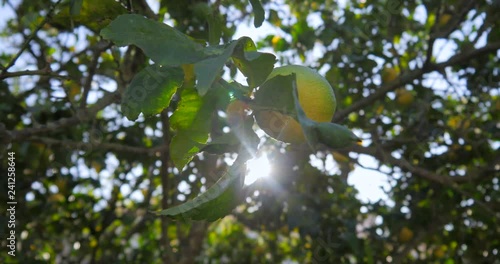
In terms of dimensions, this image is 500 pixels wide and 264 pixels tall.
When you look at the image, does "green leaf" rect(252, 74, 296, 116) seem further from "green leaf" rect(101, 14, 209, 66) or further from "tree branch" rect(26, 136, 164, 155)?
"tree branch" rect(26, 136, 164, 155)

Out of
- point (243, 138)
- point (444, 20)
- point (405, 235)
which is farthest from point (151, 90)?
point (444, 20)

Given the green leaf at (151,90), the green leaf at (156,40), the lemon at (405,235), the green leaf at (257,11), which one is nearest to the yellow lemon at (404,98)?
the lemon at (405,235)

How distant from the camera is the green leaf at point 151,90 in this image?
834mm

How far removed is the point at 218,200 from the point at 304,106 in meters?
0.22

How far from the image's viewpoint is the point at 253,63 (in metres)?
0.73

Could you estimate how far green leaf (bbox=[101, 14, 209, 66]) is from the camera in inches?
26.9

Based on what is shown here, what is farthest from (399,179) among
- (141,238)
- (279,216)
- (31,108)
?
(141,238)

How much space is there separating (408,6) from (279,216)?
1246 millimetres

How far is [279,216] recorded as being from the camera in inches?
111

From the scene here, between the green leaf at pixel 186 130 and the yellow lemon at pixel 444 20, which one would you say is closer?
the green leaf at pixel 186 130

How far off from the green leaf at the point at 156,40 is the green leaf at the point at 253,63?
5cm

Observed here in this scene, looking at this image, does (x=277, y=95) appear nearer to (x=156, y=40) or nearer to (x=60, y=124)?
(x=156, y=40)

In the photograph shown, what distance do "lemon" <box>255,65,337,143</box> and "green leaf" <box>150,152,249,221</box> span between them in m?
0.12

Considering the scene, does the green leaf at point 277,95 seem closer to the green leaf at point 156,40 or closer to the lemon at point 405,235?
the green leaf at point 156,40
